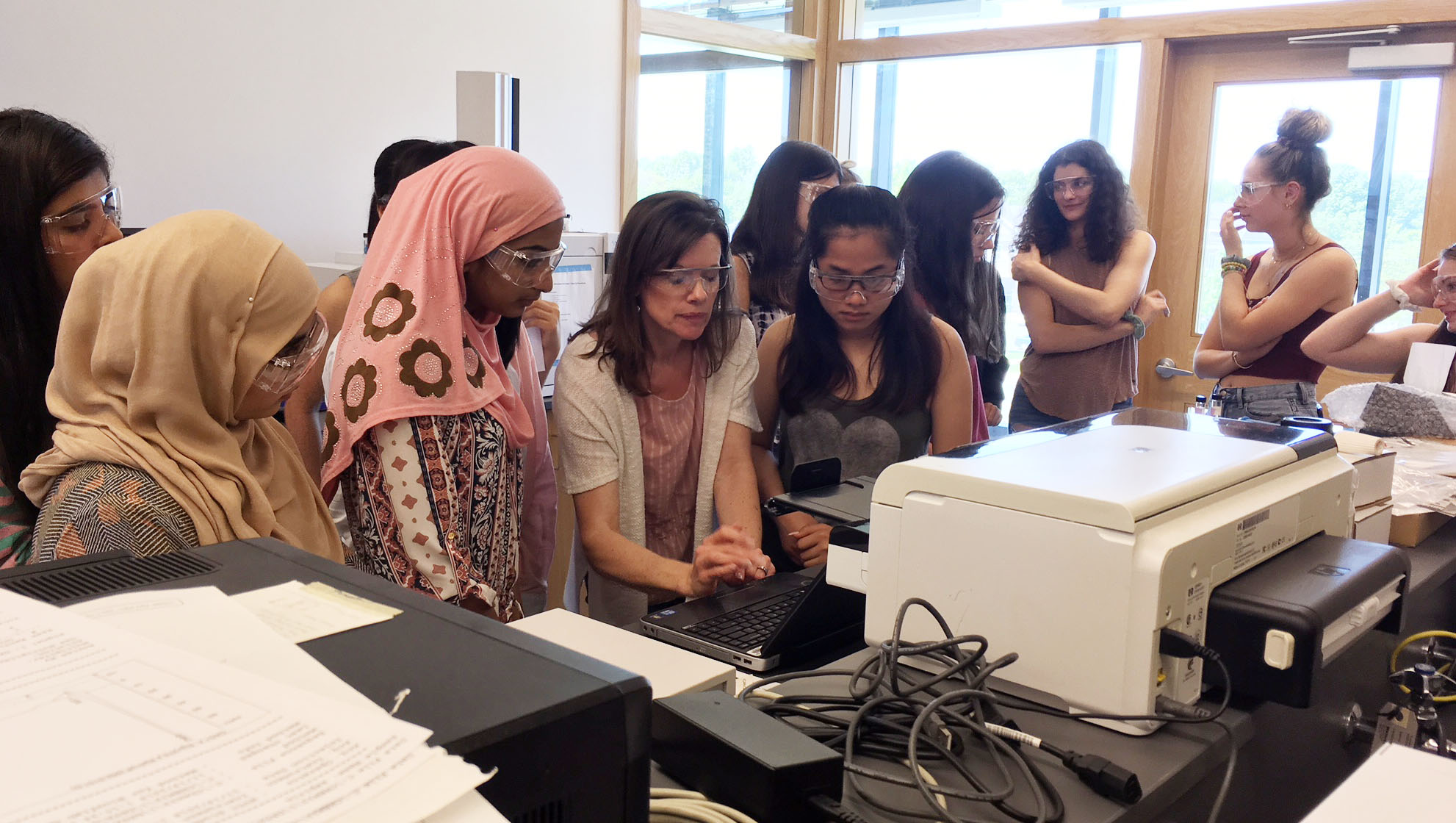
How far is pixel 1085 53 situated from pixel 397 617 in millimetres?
3907

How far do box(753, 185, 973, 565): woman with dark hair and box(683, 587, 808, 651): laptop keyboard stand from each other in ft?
1.79

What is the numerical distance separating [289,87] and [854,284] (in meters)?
2.01

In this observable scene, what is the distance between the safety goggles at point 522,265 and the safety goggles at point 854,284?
50cm

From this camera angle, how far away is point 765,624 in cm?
130

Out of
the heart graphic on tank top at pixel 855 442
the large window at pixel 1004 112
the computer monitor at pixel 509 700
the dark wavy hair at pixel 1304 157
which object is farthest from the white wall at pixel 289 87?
the computer monitor at pixel 509 700

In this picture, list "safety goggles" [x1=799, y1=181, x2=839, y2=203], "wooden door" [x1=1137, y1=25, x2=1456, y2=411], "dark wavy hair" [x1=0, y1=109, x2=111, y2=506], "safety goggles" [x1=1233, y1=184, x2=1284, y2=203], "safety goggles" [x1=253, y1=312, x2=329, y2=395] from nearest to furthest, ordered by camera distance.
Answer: "safety goggles" [x1=253, y1=312, x2=329, y2=395], "dark wavy hair" [x1=0, y1=109, x2=111, y2=506], "safety goggles" [x1=799, y1=181, x2=839, y2=203], "safety goggles" [x1=1233, y1=184, x2=1284, y2=203], "wooden door" [x1=1137, y1=25, x2=1456, y2=411]

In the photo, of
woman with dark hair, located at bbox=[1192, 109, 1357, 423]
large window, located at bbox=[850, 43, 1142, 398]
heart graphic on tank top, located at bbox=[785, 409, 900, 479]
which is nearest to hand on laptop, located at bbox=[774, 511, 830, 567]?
heart graphic on tank top, located at bbox=[785, 409, 900, 479]

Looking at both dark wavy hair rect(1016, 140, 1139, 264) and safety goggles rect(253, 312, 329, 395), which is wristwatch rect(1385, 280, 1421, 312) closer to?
dark wavy hair rect(1016, 140, 1139, 264)

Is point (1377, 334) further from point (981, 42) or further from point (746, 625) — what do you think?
point (981, 42)

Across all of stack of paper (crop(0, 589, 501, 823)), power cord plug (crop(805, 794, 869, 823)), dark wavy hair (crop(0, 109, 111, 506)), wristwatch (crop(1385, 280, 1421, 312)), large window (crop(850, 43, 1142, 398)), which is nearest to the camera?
stack of paper (crop(0, 589, 501, 823))

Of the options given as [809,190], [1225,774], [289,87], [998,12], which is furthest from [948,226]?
[998,12]

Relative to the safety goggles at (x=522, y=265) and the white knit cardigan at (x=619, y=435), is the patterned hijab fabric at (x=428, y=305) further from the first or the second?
the white knit cardigan at (x=619, y=435)

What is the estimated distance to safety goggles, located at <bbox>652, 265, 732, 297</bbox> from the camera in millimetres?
1804

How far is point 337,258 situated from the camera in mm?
3188
